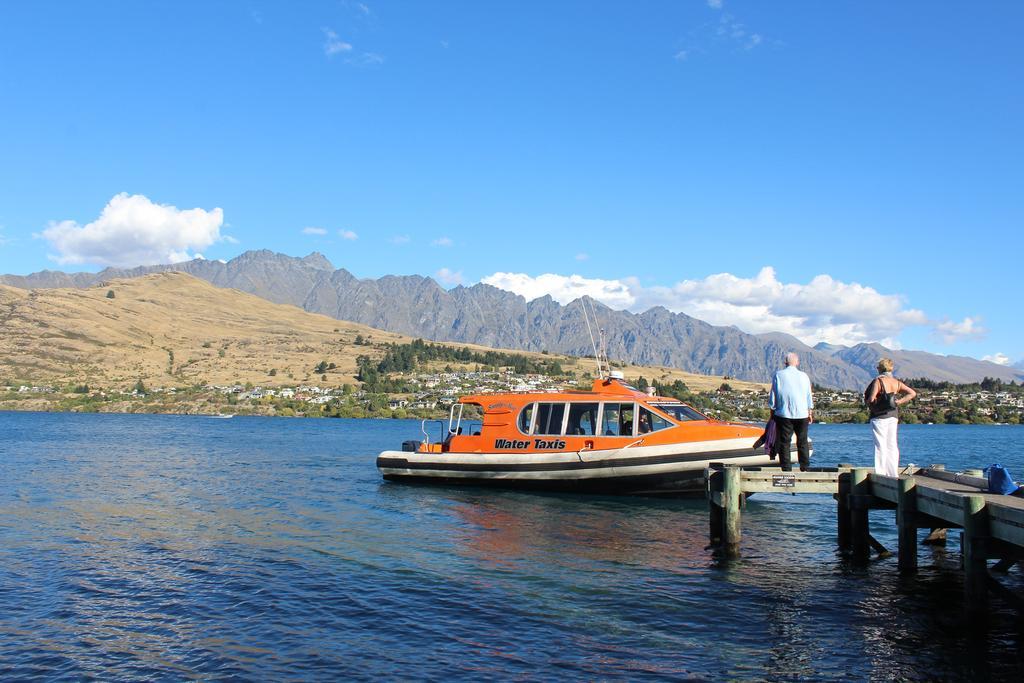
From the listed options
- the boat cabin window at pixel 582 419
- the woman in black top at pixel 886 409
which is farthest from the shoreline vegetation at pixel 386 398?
the woman in black top at pixel 886 409

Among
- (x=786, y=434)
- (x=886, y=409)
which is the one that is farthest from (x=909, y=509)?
(x=786, y=434)

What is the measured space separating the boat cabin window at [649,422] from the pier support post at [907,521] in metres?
11.3

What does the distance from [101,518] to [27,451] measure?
33159 mm

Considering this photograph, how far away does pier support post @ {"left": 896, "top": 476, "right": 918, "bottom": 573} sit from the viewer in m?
15.6

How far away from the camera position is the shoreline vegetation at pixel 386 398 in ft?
468

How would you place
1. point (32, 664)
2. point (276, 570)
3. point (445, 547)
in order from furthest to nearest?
point (445, 547)
point (276, 570)
point (32, 664)

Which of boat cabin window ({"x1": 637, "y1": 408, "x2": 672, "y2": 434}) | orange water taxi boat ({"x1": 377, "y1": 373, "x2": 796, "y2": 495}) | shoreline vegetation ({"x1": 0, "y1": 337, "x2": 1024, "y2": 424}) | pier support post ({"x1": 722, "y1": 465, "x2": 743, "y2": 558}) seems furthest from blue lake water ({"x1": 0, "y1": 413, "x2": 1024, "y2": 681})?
shoreline vegetation ({"x1": 0, "y1": 337, "x2": 1024, "y2": 424})

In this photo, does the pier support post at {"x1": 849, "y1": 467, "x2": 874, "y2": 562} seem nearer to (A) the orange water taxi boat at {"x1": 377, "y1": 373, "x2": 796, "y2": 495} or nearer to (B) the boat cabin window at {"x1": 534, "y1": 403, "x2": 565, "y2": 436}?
(A) the orange water taxi boat at {"x1": 377, "y1": 373, "x2": 796, "y2": 495}

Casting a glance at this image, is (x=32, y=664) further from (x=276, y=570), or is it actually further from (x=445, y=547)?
(x=445, y=547)

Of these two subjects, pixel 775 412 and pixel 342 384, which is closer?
pixel 775 412

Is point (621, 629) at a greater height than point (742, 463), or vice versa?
point (742, 463)

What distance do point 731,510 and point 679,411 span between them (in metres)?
9.81

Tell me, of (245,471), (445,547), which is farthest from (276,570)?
(245,471)

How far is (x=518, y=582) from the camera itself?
1634 cm
